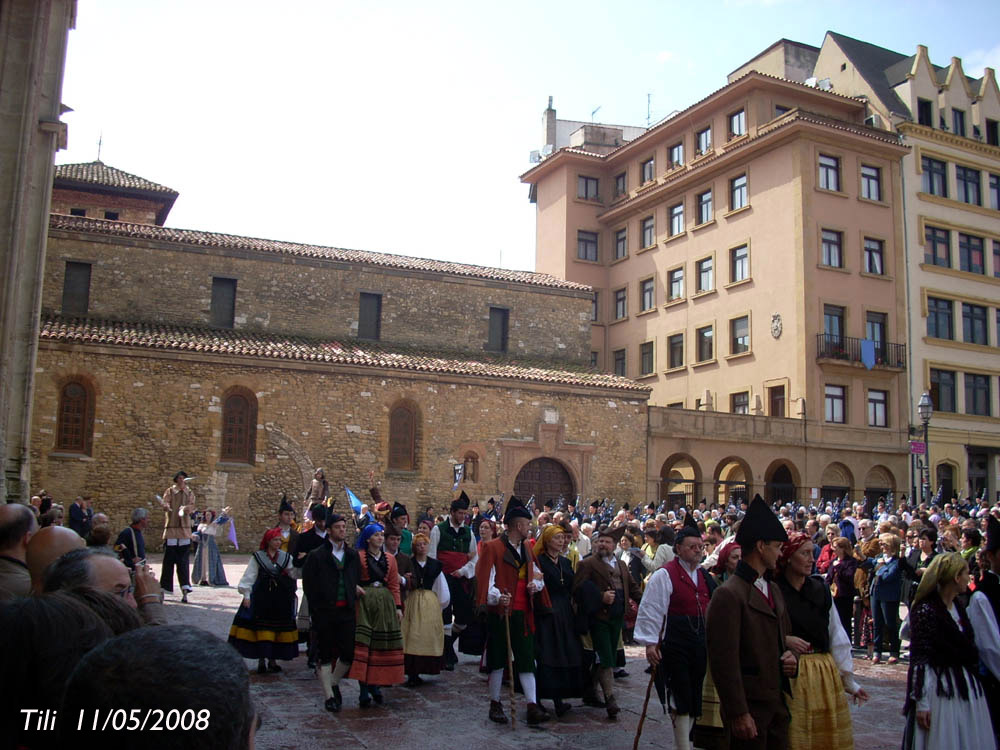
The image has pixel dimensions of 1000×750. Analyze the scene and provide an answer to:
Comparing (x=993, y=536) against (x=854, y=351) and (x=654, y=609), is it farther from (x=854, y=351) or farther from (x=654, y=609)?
(x=854, y=351)

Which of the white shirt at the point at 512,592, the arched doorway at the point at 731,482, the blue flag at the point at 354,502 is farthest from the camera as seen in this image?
the arched doorway at the point at 731,482

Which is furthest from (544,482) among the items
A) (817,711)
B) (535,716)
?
(817,711)

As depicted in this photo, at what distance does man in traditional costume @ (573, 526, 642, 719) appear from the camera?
9039 millimetres

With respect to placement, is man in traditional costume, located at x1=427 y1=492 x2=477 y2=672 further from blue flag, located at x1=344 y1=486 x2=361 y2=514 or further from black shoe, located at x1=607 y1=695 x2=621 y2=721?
blue flag, located at x1=344 y1=486 x2=361 y2=514

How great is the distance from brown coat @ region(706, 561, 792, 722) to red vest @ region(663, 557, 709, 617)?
74.0 inches

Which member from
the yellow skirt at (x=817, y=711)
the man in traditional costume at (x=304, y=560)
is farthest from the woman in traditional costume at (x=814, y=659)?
the man in traditional costume at (x=304, y=560)

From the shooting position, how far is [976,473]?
37312 mm

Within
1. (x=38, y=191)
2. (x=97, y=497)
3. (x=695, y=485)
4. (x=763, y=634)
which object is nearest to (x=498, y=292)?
(x=695, y=485)

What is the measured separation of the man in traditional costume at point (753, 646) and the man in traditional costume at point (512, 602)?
3.56 m

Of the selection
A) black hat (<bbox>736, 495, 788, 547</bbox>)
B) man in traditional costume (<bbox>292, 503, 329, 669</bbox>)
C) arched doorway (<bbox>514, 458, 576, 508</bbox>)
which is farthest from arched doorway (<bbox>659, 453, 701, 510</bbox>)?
black hat (<bbox>736, 495, 788, 547</bbox>)

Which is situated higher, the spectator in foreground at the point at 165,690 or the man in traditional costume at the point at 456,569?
the spectator in foreground at the point at 165,690

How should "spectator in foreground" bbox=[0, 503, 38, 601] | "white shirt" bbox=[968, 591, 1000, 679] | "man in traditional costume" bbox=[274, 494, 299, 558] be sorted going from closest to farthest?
1. "spectator in foreground" bbox=[0, 503, 38, 601]
2. "white shirt" bbox=[968, 591, 1000, 679]
3. "man in traditional costume" bbox=[274, 494, 299, 558]

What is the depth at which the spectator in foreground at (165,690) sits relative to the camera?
1817 millimetres

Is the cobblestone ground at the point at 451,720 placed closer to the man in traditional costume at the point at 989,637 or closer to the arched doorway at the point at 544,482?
the man in traditional costume at the point at 989,637
